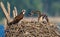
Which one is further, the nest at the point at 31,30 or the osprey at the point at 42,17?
the osprey at the point at 42,17

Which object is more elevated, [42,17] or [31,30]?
[42,17]

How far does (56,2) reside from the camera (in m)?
25.0

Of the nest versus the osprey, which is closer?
the nest

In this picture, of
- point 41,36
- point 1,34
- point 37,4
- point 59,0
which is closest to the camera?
point 41,36

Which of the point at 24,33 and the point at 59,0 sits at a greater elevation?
the point at 59,0

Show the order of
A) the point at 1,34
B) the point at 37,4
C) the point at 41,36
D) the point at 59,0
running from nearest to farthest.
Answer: the point at 41,36 < the point at 1,34 < the point at 37,4 < the point at 59,0

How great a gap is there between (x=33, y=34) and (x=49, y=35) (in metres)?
→ 0.30

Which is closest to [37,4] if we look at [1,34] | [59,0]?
[59,0]

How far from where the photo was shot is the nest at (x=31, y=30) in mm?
5133

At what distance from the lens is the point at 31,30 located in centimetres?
516

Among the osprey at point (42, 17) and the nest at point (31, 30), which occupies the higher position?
the osprey at point (42, 17)

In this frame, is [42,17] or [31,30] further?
[42,17]

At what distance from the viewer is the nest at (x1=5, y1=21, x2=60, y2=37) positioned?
5.13m

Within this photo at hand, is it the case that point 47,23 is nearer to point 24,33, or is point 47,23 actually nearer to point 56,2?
point 24,33
